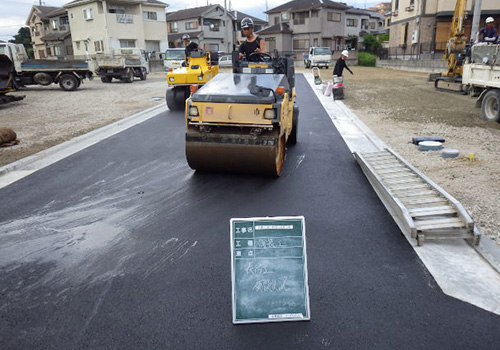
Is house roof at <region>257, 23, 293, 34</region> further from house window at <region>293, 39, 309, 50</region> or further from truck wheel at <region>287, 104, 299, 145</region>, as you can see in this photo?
truck wheel at <region>287, 104, 299, 145</region>

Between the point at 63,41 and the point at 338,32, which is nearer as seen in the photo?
the point at 63,41

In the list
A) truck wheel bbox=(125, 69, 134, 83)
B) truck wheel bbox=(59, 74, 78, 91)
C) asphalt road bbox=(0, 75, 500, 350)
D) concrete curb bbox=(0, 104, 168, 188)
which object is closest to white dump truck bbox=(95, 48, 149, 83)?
truck wheel bbox=(125, 69, 134, 83)

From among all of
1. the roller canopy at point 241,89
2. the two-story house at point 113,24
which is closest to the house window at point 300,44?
the two-story house at point 113,24

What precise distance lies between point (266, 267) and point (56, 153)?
21.1 ft

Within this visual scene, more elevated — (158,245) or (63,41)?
(63,41)

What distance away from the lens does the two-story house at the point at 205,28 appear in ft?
169

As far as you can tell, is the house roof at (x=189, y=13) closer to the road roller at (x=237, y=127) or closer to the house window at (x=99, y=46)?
the house window at (x=99, y=46)

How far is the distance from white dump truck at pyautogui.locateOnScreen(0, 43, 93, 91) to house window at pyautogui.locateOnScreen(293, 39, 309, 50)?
111 feet

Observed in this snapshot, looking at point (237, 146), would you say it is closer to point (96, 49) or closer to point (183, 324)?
point (183, 324)

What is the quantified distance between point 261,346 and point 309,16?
4981 cm

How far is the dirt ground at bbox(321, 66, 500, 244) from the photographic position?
17.1 feet

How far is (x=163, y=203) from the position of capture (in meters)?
5.15

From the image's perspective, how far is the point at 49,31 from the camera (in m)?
48.4

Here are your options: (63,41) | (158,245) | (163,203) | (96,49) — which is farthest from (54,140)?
(63,41)
